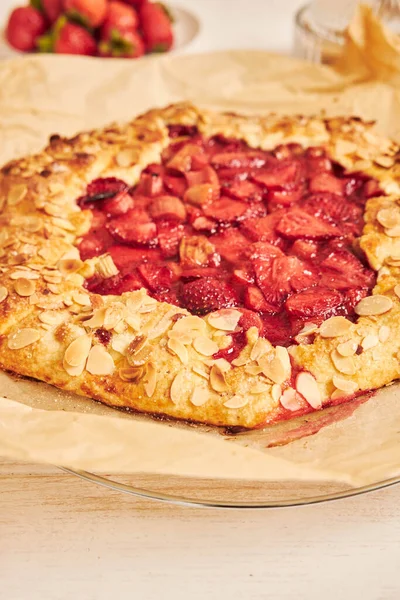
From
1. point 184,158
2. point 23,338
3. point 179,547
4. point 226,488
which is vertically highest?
point 184,158

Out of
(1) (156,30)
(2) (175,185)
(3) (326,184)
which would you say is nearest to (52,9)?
(1) (156,30)

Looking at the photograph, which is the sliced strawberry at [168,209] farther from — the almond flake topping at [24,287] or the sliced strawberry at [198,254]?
the almond flake topping at [24,287]

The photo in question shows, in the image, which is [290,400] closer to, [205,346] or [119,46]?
[205,346]

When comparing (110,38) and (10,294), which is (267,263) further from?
(110,38)

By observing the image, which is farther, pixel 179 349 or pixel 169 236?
pixel 169 236

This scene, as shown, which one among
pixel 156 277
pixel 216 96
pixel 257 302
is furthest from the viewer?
pixel 216 96

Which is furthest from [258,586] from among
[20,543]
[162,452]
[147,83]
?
[147,83]

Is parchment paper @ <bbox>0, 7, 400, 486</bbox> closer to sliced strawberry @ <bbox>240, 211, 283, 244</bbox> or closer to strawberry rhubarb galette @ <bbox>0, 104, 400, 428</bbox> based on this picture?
strawberry rhubarb galette @ <bbox>0, 104, 400, 428</bbox>
